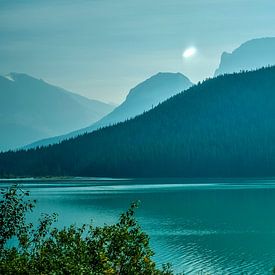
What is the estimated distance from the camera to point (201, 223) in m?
101

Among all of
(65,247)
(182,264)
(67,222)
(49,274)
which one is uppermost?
(67,222)

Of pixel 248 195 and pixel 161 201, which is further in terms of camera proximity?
pixel 248 195

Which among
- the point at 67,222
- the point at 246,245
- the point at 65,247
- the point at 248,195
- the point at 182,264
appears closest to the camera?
the point at 65,247

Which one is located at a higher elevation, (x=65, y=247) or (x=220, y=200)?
(x=220, y=200)

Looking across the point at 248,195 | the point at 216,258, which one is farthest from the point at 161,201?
→ the point at 216,258

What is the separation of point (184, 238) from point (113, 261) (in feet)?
205

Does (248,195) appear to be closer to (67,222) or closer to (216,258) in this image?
(67,222)

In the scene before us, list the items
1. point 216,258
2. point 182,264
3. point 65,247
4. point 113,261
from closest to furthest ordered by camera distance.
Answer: point 113,261
point 65,247
point 182,264
point 216,258

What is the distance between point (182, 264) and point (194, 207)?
63.9 meters

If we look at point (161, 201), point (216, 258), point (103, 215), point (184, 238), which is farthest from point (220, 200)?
point (216, 258)

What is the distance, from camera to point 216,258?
69.0 meters

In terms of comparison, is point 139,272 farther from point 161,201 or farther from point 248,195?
point 248,195

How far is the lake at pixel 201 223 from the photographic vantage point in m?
67.1

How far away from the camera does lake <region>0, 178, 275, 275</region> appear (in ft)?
220
